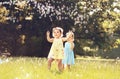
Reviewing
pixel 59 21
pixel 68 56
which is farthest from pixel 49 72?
pixel 59 21

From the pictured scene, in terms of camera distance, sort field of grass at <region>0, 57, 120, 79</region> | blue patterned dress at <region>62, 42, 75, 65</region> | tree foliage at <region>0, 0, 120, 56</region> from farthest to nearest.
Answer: tree foliage at <region>0, 0, 120, 56</region> < blue patterned dress at <region>62, 42, 75, 65</region> < field of grass at <region>0, 57, 120, 79</region>

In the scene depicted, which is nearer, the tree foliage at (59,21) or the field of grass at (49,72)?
the field of grass at (49,72)

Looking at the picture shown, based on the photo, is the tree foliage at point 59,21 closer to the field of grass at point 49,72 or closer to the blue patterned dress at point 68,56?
the blue patterned dress at point 68,56

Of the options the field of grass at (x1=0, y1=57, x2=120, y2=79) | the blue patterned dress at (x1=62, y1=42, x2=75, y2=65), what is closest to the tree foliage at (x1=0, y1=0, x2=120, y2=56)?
the blue patterned dress at (x1=62, y1=42, x2=75, y2=65)

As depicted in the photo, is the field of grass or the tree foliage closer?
the field of grass

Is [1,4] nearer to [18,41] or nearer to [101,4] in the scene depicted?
[18,41]

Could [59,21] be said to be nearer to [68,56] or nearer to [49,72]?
[68,56]

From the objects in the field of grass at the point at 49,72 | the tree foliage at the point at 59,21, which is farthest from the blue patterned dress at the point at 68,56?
the tree foliage at the point at 59,21

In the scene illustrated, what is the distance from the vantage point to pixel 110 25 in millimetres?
48969

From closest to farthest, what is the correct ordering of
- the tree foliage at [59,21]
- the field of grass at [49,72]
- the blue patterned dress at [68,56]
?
the field of grass at [49,72] → the blue patterned dress at [68,56] → the tree foliage at [59,21]

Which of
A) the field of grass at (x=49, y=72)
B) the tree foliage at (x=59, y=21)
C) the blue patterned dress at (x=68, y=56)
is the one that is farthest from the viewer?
the tree foliage at (x=59, y=21)

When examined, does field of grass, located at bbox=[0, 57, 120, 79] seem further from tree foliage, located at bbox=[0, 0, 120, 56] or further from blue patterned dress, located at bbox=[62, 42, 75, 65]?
tree foliage, located at bbox=[0, 0, 120, 56]

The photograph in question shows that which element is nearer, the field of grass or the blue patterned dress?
the field of grass

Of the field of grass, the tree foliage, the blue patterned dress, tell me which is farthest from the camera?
the tree foliage
